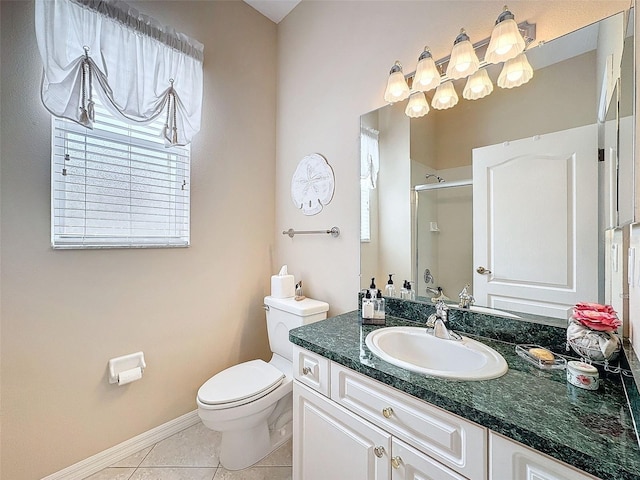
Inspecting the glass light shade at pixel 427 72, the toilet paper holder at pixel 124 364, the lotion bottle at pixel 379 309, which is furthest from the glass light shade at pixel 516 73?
the toilet paper holder at pixel 124 364

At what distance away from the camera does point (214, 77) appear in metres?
1.88

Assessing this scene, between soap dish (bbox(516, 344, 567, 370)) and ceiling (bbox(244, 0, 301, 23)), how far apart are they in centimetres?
245

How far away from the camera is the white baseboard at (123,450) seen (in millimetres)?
1387

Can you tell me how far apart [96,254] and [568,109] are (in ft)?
7.03

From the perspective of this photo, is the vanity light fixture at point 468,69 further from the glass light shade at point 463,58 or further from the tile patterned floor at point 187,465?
the tile patterned floor at point 187,465

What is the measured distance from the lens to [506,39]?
3.55 ft

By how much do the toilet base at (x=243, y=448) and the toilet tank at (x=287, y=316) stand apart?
1.38 ft

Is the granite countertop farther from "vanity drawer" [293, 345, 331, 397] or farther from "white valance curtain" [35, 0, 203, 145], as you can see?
"white valance curtain" [35, 0, 203, 145]

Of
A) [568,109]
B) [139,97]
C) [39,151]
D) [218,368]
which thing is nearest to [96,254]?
[39,151]

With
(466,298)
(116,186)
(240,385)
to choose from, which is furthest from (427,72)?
(240,385)

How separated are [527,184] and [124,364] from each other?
6.86 ft

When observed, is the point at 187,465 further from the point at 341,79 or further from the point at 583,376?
the point at 341,79

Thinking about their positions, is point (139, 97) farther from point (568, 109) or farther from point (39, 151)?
point (568, 109)

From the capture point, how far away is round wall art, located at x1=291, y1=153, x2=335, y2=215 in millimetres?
1818
